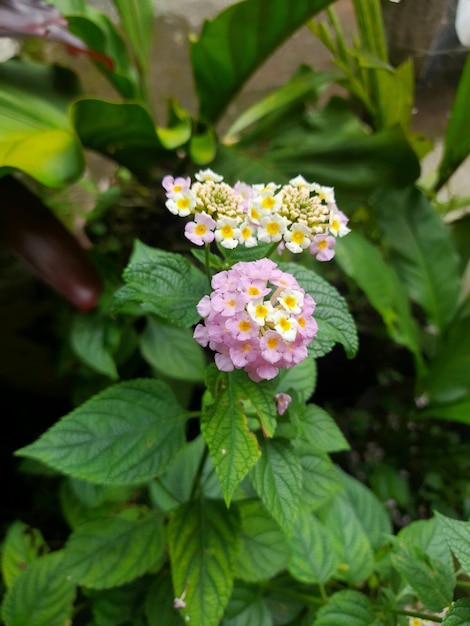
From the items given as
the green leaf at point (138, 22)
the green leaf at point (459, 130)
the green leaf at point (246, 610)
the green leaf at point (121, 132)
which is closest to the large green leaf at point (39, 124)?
the green leaf at point (121, 132)

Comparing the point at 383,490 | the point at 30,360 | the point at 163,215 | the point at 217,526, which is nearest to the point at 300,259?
the point at 163,215

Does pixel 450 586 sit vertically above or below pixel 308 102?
below

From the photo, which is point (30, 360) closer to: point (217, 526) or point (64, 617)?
point (64, 617)

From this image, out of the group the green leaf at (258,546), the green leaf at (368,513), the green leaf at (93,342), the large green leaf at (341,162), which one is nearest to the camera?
the green leaf at (258,546)

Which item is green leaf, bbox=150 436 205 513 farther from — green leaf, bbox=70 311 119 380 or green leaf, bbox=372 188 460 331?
green leaf, bbox=372 188 460 331

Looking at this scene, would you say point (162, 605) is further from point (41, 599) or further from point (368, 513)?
point (368, 513)

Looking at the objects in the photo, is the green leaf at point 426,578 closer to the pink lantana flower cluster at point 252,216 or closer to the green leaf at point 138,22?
the pink lantana flower cluster at point 252,216

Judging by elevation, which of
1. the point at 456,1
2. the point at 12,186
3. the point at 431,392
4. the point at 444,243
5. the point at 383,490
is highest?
the point at 456,1
